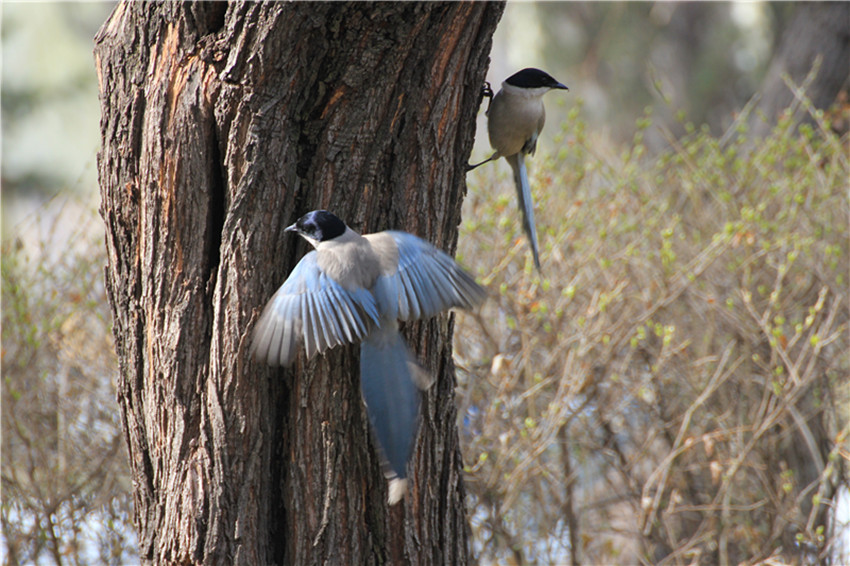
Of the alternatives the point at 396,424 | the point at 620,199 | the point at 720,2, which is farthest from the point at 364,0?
the point at 720,2

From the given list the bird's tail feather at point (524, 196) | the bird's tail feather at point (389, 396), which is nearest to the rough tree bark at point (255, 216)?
the bird's tail feather at point (389, 396)

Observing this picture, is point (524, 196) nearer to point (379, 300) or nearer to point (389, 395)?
point (379, 300)

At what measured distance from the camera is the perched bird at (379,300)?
2486mm

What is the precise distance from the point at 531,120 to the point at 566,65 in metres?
11.0

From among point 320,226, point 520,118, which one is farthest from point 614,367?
point 320,226

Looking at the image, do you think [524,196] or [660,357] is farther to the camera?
[660,357]

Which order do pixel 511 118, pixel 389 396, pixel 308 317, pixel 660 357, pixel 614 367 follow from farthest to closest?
pixel 614 367 < pixel 660 357 < pixel 511 118 < pixel 389 396 < pixel 308 317

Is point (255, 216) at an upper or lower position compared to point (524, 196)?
lower

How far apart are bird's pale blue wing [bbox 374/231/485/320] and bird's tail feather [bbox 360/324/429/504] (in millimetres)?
90

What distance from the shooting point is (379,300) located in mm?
2602

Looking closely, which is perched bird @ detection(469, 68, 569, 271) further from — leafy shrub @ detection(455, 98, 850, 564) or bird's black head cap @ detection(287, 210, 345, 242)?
bird's black head cap @ detection(287, 210, 345, 242)

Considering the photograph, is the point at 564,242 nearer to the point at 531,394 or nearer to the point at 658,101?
the point at 531,394

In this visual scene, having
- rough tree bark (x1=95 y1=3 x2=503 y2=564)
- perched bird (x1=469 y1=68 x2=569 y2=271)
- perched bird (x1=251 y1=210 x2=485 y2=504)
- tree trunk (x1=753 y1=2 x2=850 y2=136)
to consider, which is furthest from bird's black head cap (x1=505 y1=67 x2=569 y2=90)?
tree trunk (x1=753 y1=2 x2=850 y2=136)

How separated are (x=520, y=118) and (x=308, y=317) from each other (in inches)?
56.8
